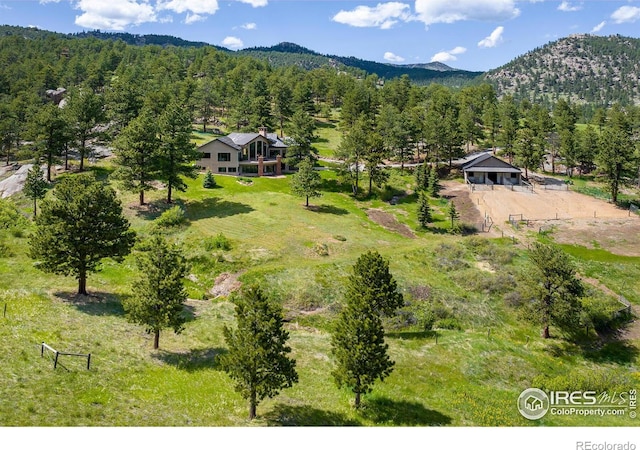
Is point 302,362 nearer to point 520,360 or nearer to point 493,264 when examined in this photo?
point 520,360

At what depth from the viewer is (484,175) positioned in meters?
102

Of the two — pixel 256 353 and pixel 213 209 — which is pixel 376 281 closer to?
pixel 256 353

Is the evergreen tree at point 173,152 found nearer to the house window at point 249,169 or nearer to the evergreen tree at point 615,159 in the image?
the house window at point 249,169

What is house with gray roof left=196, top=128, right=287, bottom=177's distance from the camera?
321 feet

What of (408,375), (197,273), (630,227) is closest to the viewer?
(408,375)

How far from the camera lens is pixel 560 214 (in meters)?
82.4

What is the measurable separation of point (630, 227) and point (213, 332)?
72283 millimetres

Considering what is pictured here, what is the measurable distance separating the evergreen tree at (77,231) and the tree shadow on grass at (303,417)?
25.5 meters

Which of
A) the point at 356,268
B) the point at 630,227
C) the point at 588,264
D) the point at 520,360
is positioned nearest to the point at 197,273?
the point at 356,268

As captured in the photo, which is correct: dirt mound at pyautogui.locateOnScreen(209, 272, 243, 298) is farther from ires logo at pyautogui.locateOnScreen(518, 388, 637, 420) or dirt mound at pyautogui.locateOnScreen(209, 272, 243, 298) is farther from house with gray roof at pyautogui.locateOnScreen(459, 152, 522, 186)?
house with gray roof at pyautogui.locateOnScreen(459, 152, 522, 186)

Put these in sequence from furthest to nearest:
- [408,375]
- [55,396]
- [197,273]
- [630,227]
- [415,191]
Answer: [415,191], [630,227], [197,273], [408,375], [55,396]

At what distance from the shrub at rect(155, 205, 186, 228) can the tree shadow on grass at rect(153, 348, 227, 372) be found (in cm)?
3491

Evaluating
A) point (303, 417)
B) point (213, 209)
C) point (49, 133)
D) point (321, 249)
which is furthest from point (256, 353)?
point (49, 133)

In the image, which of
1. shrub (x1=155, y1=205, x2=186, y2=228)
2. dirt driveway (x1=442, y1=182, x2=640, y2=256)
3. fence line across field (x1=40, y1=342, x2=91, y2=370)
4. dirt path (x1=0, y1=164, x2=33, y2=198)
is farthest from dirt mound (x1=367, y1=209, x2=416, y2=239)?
dirt path (x1=0, y1=164, x2=33, y2=198)
